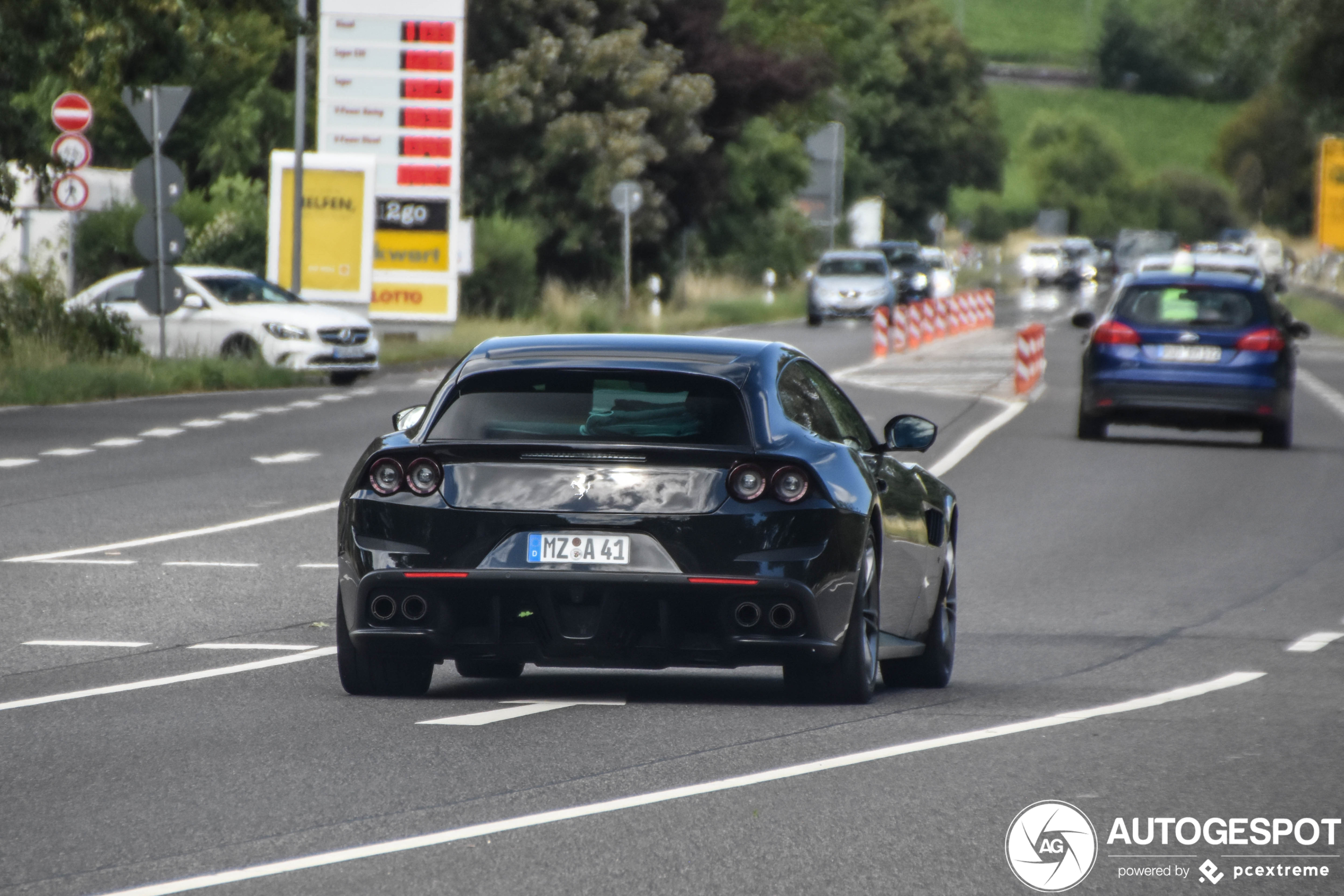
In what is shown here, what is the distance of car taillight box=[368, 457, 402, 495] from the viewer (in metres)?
8.88

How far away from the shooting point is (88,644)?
11.0m

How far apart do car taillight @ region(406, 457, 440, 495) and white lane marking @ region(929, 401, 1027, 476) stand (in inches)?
435

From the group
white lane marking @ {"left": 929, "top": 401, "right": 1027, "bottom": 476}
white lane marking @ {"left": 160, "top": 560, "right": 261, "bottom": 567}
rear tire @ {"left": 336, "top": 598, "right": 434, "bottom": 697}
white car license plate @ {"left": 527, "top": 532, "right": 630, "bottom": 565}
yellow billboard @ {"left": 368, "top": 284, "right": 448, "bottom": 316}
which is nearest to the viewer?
white car license plate @ {"left": 527, "top": 532, "right": 630, "bottom": 565}

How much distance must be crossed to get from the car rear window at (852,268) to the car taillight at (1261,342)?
3400 centimetres

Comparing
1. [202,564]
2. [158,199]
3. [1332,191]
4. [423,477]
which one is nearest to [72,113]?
[158,199]

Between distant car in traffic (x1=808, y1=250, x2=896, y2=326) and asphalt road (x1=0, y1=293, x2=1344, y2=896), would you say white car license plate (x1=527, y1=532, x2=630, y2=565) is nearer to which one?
asphalt road (x1=0, y1=293, x2=1344, y2=896)

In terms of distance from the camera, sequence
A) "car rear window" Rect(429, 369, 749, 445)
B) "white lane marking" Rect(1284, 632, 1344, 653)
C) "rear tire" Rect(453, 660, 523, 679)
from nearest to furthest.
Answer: "car rear window" Rect(429, 369, 749, 445) < "rear tire" Rect(453, 660, 523, 679) < "white lane marking" Rect(1284, 632, 1344, 653)

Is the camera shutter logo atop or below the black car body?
below

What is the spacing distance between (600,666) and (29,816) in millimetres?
2429

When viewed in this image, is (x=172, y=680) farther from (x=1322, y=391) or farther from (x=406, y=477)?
(x=1322, y=391)

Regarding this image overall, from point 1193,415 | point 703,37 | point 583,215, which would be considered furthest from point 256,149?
point 1193,415

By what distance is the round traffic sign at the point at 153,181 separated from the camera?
29.1 m

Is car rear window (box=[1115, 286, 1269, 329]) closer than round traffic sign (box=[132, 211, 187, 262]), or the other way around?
car rear window (box=[1115, 286, 1269, 329])

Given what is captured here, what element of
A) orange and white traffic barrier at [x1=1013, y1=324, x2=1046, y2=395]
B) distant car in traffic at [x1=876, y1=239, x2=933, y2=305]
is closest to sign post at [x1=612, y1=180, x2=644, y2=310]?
distant car in traffic at [x1=876, y1=239, x2=933, y2=305]
